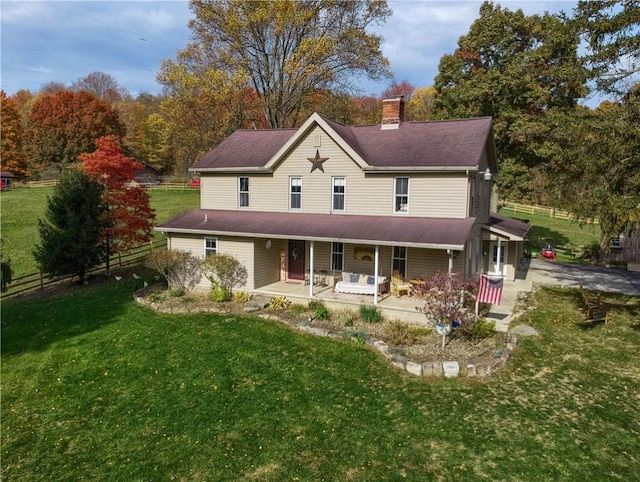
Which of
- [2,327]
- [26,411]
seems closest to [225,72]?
[2,327]

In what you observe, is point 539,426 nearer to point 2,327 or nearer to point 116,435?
point 116,435

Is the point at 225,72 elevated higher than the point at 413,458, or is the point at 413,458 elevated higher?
the point at 225,72

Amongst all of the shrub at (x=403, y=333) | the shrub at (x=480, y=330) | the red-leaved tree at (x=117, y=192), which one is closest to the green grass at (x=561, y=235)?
the shrub at (x=480, y=330)

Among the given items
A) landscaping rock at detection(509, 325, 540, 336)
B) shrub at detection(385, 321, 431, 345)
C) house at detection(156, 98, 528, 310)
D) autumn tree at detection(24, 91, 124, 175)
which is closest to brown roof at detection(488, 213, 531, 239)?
house at detection(156, 98, 528, 310)

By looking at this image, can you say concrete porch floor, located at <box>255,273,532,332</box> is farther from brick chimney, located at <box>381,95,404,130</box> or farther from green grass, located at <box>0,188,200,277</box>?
green grass, located at <box>0,188,200,277</box>

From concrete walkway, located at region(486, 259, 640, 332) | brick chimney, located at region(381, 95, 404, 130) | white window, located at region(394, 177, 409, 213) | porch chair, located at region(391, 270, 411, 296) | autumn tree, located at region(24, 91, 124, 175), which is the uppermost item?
autumn tree, located at region(24, 91, 124, 175)

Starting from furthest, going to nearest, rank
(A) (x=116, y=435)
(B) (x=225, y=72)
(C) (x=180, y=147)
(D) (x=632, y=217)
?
(C) (x=180, y=147) → (B) (x=225, y=72) → (D) (x=632, y=217) → (A) (x=116, y=435)
